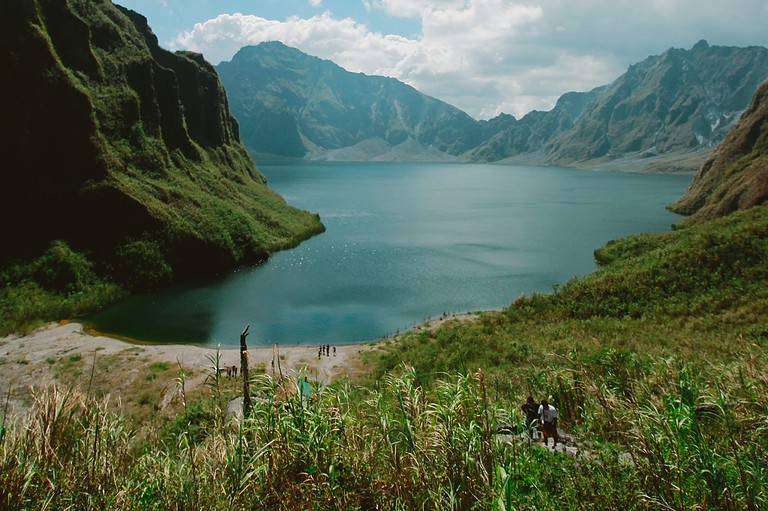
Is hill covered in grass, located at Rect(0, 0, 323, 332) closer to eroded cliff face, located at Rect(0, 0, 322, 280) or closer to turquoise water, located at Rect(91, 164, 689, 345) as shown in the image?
eroded cliff face, located at Rect(0, 0, 322, 280)

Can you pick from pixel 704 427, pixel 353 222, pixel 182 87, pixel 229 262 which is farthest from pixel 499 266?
pixel 182 87

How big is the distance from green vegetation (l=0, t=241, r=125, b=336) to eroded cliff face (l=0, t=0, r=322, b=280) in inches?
144

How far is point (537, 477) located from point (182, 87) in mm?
139476

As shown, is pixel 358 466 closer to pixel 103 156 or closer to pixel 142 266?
pixel 142 266

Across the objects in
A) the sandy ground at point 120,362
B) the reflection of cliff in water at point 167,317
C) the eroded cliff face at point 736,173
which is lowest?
the reflection of cliff in water at point 167,317

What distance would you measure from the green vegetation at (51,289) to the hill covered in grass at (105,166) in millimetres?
832

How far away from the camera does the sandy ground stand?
39.1 meters

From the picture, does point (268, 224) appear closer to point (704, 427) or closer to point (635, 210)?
point (704, 427)

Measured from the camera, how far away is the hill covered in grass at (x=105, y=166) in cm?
7019

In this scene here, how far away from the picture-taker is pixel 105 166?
77.4m

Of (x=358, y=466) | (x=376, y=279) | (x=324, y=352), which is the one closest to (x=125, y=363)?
(x=324, y=352)

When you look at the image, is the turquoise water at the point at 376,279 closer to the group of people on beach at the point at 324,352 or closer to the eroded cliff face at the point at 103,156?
the group of people on beach at the point at 324,352

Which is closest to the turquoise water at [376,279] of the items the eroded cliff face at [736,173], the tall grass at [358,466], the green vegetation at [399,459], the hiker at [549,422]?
the eroded cliff face at [736,173]

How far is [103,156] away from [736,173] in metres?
140
